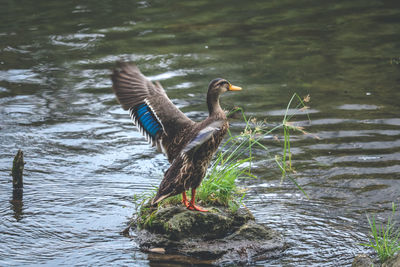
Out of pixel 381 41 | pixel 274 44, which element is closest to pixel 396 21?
pixel 381 41

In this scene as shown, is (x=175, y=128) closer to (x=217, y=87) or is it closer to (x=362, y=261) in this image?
(x=217, y=87)

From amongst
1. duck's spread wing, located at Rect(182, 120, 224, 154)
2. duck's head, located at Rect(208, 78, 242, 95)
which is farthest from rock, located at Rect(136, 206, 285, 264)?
duck's head, located at Rect(208, 78, 242, 95)

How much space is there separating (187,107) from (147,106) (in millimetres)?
3670

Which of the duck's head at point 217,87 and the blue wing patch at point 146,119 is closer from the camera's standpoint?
the duck's head at point 217,87

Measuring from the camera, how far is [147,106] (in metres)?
5.55

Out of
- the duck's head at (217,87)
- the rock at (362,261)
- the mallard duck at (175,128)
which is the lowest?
the rock at (362,261)

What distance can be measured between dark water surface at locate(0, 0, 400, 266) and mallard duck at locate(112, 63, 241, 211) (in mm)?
700

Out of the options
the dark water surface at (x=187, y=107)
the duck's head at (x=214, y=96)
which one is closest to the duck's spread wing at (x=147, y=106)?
the duck's head at (x=214, y=96)

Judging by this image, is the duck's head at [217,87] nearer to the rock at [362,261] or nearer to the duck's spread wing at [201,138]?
the duck's spread wing at [201,138]

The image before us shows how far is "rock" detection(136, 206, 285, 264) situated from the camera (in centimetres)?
508

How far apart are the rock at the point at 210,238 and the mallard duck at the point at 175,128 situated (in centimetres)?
15

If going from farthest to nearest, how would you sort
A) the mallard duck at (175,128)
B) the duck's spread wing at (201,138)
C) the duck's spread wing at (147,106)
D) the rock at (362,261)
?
the duck's spread wing at (147,106), the mallard duck at (175,128), the duck's spread wing at (201,138), the rock at (362,261)

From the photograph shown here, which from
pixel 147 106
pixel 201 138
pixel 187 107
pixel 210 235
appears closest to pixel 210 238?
pixel 210 235

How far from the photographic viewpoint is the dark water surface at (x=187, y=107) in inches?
223
